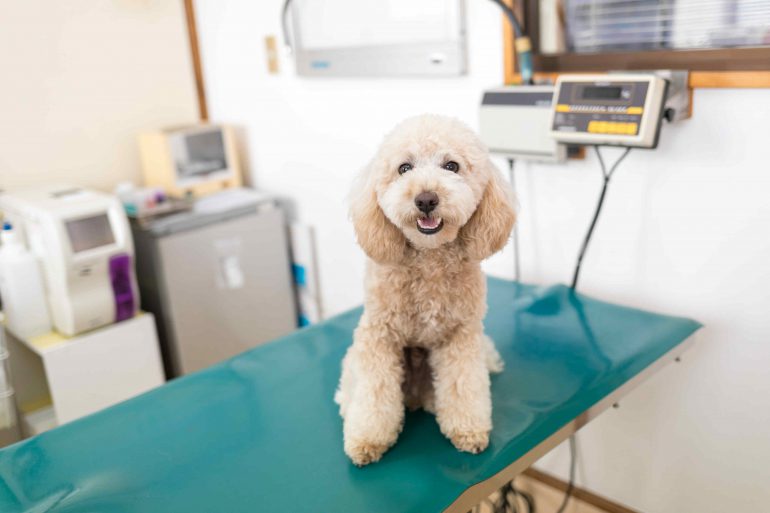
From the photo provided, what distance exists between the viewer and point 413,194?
1121mm

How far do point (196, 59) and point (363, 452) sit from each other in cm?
237

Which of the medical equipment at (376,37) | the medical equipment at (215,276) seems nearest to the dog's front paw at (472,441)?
the medical equipment at (376,37)

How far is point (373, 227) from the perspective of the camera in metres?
1.20

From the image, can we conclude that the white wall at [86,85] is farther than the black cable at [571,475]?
Yes

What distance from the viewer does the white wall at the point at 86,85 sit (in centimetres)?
257

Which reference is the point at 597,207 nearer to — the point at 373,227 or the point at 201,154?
the point at 373,227

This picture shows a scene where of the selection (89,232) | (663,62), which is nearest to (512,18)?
(663,62)

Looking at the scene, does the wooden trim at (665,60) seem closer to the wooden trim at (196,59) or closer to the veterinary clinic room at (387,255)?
the veterinary clinic room at (387,255)

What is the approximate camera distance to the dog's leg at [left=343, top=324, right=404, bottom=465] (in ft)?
3.99

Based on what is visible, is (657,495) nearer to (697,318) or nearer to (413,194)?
(697,318)

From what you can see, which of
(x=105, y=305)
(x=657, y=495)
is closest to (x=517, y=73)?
(x=657, y=495)

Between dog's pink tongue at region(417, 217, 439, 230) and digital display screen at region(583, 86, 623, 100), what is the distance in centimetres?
72

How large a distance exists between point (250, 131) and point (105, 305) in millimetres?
1038

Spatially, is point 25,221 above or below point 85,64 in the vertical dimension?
below
